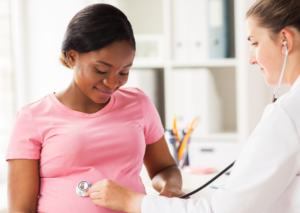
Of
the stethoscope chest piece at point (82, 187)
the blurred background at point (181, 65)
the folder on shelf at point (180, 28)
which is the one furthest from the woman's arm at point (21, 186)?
the folder on shelf at point (180, 28)

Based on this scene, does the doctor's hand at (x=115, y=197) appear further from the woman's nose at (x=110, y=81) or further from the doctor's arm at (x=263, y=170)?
the woman's nose at (x=110, y=81)

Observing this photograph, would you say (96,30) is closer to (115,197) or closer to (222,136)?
(115,197)

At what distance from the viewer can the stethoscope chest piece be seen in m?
0.96

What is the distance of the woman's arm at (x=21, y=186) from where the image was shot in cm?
95

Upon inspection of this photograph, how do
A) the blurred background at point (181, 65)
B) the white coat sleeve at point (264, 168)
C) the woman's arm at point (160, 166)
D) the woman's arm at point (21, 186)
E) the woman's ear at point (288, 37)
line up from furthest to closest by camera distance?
the blurred background at point (181, 65), the woman's arm at point (160, 166), the woman's arm at point (21, 186), the woman's ear at point (288, 37), the white coat sleeve at point (264, 168)

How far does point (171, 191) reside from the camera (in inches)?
41.1

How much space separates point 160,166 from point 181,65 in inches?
50.8

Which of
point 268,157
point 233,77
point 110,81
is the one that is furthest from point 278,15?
point 233,77

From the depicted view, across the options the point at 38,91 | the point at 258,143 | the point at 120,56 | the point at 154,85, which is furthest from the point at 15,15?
the point at 258,143

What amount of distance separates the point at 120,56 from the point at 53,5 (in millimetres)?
1612

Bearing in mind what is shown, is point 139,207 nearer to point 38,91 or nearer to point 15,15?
point 38,91

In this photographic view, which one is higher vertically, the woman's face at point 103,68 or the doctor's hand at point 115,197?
the woman's face at point 103,68

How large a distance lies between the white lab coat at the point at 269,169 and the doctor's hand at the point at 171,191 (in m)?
0.25

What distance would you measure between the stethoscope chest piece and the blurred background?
1433mm
